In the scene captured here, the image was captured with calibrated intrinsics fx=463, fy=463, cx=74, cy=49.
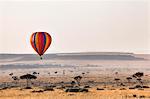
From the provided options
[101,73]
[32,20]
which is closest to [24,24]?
[32,20]

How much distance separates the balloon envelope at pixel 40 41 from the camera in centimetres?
827

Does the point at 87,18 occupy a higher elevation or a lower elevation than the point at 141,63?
higher

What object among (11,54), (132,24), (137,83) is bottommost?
(137,83)

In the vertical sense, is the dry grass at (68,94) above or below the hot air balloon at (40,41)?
below

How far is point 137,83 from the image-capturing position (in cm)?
846

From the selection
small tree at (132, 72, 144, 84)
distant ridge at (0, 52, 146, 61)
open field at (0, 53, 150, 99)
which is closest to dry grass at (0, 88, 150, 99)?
open field at (0, 53, 150, 99)

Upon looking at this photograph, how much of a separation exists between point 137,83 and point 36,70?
1857 millimetres

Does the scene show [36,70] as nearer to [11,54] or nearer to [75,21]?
[11,54]

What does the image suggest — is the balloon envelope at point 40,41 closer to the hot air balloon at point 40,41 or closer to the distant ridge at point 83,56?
the hot air balloon at point 40,41

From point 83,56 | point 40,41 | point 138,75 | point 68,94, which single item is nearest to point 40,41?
point 40,41

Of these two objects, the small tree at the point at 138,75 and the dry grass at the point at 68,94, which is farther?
the small tree at the point at 138,75

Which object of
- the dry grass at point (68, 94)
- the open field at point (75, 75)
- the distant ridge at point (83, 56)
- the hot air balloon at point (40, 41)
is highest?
the hot air balloon at point (40, 41)

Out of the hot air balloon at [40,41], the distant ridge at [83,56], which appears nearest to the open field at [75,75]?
the distant ridge at [83,56]

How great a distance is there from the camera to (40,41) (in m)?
8.33
